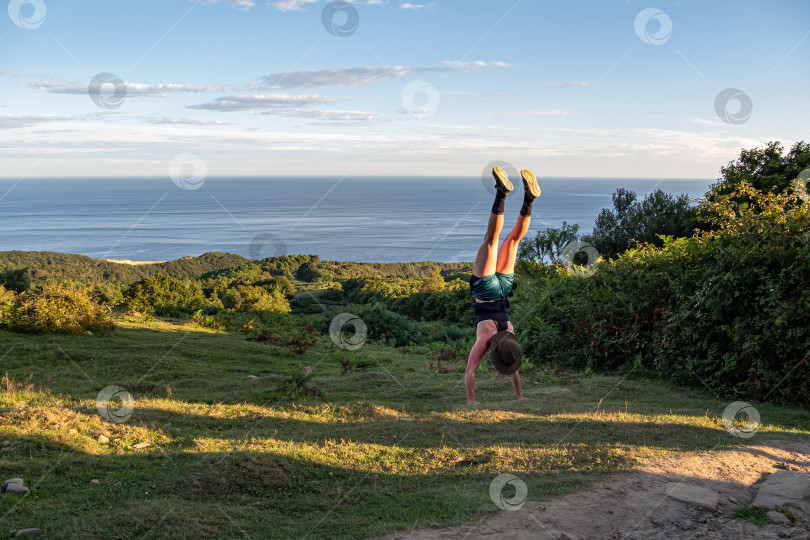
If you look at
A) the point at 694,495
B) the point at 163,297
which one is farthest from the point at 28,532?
the point at 163,297

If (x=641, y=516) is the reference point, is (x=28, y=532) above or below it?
below

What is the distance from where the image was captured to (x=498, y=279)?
25.3 feet

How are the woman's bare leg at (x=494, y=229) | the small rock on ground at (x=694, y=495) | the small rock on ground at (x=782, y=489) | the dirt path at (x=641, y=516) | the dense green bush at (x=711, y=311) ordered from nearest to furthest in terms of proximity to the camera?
the dirt path at (x=641, y=516), the small rock on ground at (x=694, y=495), the small rock on ground at (x=782, y=489), the woman's bare leg at (x=494, y=229), the dense green bush at (x=711, y=311)

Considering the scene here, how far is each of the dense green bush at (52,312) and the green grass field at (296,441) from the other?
82 cm

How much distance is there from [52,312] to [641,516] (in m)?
14.6

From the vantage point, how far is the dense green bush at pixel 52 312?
45.8 feet

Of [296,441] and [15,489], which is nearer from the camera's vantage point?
[15,489]

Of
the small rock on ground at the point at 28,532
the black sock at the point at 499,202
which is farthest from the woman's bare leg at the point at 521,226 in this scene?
the small rock on ground at the point at 28,532

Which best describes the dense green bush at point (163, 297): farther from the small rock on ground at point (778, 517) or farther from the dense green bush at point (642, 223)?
the small rock on ground at point (778, 517)

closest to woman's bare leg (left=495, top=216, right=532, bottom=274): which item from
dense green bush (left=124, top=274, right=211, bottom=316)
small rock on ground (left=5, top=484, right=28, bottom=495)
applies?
small rock on ground (left=5, top=484, right=28, bottom=495)

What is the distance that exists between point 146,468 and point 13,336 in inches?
389

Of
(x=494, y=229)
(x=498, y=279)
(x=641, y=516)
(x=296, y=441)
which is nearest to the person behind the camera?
(x=641, y=516)

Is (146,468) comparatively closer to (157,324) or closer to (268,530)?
(268,530)

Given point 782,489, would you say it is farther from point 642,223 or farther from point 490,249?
point 642,223
